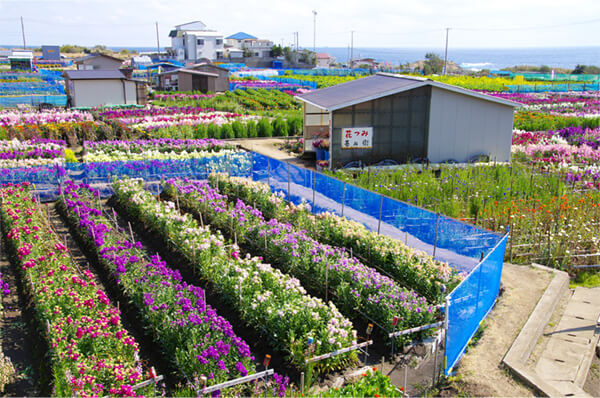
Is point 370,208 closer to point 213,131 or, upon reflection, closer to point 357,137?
point 357,137

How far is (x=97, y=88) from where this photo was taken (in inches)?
1288

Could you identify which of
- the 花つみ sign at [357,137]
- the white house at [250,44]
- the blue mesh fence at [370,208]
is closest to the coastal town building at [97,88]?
the blue mesh fence at [370,208]

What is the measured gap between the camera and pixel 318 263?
29.8 feet

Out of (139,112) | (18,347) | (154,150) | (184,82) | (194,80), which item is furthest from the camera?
(194,80)

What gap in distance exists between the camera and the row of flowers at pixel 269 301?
6.90 m

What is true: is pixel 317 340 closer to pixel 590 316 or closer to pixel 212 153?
pixel 590 316

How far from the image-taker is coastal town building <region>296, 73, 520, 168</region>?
1798 cm

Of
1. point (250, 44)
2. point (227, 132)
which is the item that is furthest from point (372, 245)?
point (250, 44)

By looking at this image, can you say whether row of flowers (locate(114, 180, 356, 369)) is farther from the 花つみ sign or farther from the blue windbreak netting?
the 花つみ sign

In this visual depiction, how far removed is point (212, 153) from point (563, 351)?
45.3ft

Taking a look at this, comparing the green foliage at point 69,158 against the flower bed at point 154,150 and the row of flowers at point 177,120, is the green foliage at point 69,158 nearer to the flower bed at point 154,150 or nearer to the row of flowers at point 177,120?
the flower bed at point 154,150

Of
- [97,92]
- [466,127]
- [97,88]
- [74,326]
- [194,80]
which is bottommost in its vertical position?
[74,326]

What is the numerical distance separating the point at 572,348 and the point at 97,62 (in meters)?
55.8

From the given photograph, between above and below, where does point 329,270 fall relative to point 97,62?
below
